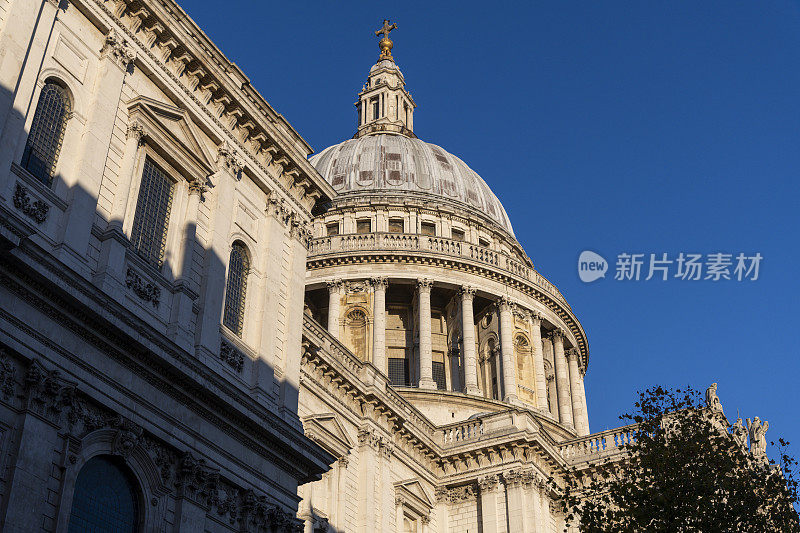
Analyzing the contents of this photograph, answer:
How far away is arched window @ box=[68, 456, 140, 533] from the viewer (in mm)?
16172

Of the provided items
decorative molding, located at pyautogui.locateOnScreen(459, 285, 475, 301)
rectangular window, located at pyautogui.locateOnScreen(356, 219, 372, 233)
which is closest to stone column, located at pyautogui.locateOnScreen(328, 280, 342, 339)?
rectangular window, located at pyautogui.locateOnScreen(356, 219, 372, 233)

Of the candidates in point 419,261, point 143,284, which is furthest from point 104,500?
point 419,261

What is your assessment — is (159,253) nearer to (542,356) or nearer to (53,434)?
(53,434)

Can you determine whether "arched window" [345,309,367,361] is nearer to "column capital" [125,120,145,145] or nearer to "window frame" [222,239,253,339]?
"window frame" [222,239,253,339]

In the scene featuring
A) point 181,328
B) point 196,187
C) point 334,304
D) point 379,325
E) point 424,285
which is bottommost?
point 181,328

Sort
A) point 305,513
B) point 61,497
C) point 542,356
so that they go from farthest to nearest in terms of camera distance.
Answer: point 542,356, point 305,513, point 61,497

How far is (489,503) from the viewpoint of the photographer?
114ft

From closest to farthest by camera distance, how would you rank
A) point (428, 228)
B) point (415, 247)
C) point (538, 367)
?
point (538, 367) → point (415, 247) → point (428, 228)

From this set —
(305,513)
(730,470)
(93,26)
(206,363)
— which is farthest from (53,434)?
(730,470)

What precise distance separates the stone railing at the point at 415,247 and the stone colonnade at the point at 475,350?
2002 millimetres

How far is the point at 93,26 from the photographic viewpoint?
19.1m

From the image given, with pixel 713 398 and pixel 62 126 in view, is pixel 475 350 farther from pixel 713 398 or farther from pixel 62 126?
pixel 62 126

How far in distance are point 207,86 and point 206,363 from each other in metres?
6.98

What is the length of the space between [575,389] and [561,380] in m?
2.01
